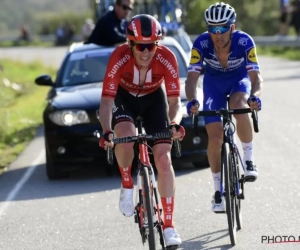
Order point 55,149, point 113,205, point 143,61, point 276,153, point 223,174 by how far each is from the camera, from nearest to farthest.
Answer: point 143,61, point 223,174, point 113,205, point 55,149, point 276,153

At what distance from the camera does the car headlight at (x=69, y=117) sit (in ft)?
37.6

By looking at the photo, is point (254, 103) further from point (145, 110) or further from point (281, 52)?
point (281, 52)

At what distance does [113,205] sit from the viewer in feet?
32.6

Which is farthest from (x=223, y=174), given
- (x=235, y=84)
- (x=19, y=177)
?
(x=19, y=177)

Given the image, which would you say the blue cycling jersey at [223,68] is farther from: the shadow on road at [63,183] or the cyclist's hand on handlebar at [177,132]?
the shadow on road at [63,183]

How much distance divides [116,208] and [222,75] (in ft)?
6.59

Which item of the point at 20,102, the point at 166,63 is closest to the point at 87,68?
the point at 166,63

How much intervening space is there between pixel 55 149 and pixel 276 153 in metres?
3.18

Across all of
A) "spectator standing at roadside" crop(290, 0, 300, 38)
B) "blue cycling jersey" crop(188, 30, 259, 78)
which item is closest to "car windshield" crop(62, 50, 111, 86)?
"blue cycling jersey" crop(188, 30, 259, 78)

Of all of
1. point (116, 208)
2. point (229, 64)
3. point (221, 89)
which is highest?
point (229, 64)

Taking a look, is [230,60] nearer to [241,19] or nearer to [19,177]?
[19,177]

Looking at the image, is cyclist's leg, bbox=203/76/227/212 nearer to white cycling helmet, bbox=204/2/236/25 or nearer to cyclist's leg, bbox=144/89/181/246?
white cycling helmet, bbox=204/2/236/25

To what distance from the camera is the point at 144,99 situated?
7684 mm

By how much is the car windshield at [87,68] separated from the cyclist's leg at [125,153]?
5.09 meters
